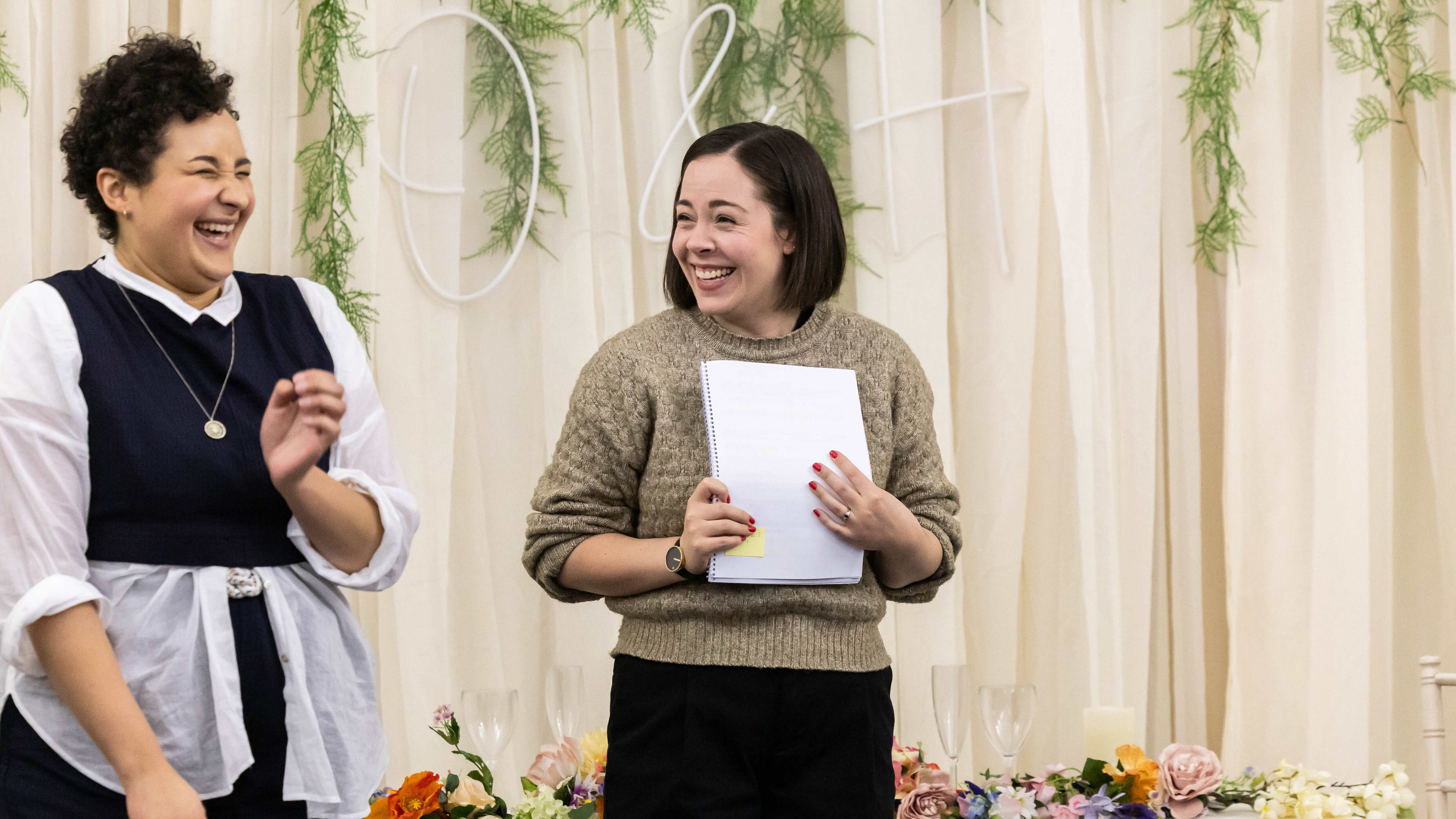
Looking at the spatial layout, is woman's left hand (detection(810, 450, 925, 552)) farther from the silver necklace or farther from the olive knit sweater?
the silver necklace

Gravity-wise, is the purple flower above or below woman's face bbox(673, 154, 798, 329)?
below

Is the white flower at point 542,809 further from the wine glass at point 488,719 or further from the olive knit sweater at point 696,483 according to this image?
the olive knit sweater at point 696,483

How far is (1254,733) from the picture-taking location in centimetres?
232

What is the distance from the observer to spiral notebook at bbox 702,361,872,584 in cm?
122

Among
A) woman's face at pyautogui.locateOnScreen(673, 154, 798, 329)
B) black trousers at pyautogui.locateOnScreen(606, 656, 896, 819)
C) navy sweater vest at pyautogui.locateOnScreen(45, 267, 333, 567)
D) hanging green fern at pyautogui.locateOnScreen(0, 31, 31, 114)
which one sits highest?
hanging green fern at pyautogui.locateOnScreen(0, 31, 31, 114)

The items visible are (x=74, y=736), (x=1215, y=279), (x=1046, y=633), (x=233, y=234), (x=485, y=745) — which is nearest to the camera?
(x=74, y=736)

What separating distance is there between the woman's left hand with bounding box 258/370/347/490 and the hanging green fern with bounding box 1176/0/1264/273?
1869 millimetres

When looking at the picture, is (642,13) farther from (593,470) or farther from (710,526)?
(710,526)

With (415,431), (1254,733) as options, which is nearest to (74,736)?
(415,431)

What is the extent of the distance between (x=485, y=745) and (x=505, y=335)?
80cm

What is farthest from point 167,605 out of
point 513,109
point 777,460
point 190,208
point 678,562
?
point 513,109

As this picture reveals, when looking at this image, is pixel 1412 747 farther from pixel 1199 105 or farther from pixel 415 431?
pixel 415 431

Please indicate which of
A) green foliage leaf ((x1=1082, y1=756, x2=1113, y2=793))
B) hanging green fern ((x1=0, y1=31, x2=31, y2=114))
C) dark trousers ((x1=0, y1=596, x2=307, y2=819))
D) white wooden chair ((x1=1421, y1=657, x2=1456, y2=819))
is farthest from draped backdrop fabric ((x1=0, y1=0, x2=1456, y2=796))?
dark trousers ((x1=0, y1=596, x2=307, y2=819))

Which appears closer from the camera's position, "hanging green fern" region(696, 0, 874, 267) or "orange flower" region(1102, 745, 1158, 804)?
"orange flower" region(1102, 745, 1158, 804)
